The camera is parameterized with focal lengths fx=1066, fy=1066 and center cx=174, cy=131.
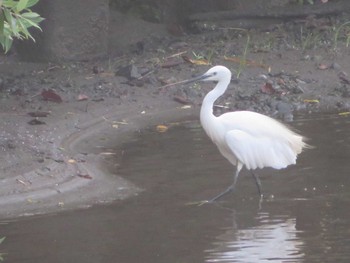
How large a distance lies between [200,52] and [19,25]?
9.51 meters

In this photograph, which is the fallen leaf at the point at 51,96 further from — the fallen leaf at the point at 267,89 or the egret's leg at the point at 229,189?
the egret's leg at the point at 229,189

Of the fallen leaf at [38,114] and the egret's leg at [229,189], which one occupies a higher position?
the fallen leaf at [38,114]

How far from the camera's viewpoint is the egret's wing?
9008mm

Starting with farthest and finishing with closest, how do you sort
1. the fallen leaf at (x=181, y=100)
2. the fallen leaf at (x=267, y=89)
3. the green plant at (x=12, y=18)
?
1. the fallen leaf at (x=267, y=89)
2. the fallen leaf at (x=181, y=100)
3. the green plant at (x=12, y=18)

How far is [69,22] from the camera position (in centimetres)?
1438

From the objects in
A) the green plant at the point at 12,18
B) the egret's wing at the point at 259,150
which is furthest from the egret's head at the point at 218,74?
the green plant at the point at 12,18

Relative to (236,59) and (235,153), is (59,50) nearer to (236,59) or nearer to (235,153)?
(236,59)

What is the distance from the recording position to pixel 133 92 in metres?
12.6

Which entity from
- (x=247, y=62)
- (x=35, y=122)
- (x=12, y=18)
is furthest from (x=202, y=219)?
(x=247, y=62)

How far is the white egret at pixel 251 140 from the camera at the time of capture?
9.02 m

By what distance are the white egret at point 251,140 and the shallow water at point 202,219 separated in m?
0.20

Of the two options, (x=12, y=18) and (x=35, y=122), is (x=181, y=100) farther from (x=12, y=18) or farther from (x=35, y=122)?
(x=12, y=18)

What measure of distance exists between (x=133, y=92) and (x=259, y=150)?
12.5 ft

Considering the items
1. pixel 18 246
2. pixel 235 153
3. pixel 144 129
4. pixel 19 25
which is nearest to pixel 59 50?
pixel 144 129
